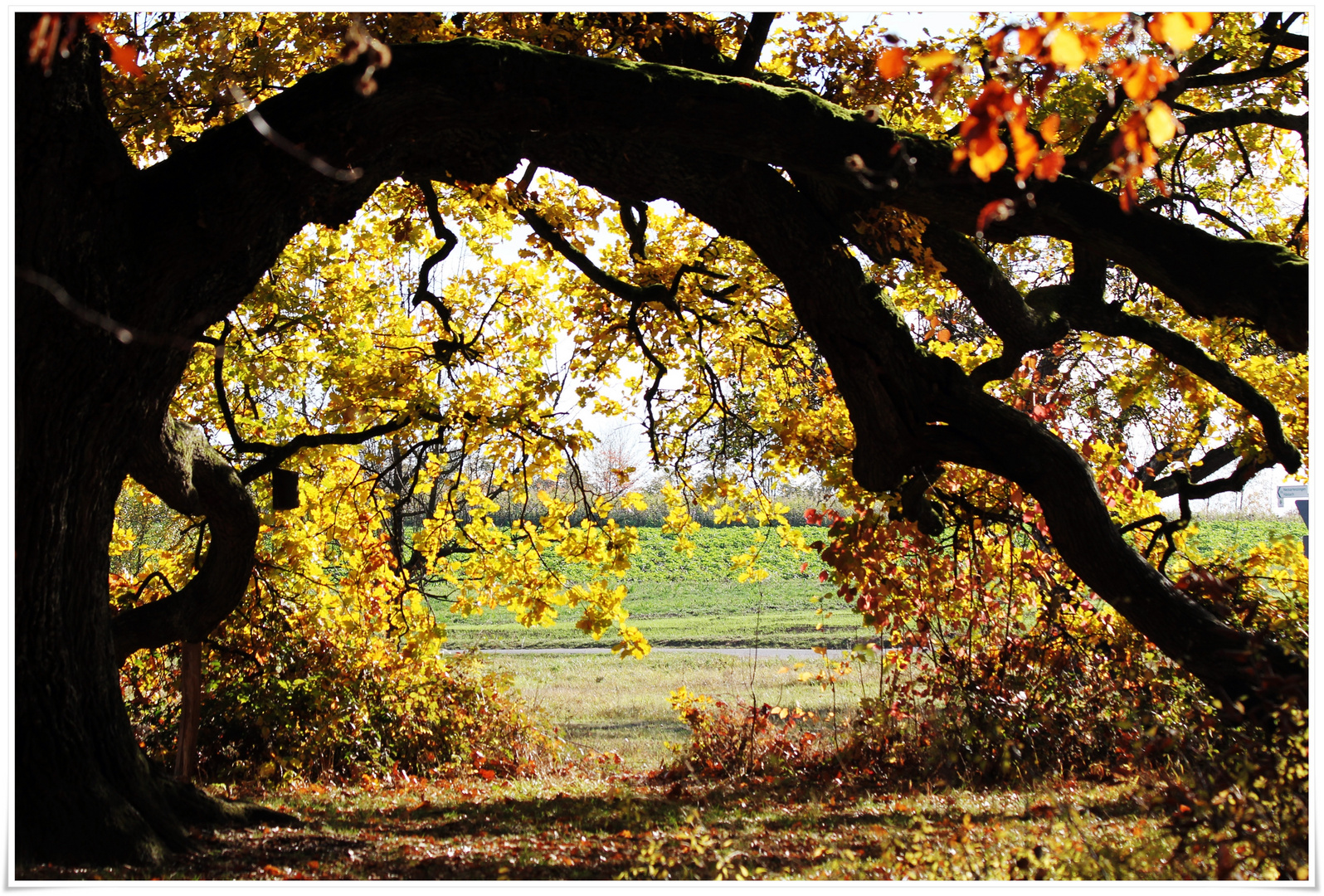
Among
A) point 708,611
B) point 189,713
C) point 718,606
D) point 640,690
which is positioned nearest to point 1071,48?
point 189,713

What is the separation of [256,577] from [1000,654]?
5.55 m

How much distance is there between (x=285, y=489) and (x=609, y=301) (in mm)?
2761

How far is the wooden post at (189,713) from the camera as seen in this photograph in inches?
273

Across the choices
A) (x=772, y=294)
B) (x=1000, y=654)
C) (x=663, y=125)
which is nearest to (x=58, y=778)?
(x=663, y=125)

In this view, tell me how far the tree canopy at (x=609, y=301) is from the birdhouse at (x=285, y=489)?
131mm

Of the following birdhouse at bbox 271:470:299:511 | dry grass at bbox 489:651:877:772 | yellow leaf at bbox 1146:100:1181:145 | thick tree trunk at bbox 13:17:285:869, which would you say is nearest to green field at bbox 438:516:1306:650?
dry grass at bbox 489:651:877:772

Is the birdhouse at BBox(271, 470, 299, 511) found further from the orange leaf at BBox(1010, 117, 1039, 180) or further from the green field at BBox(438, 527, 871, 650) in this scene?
the orange leaf at BBox(1010, 117, 1039, 180)

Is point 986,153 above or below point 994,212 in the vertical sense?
below

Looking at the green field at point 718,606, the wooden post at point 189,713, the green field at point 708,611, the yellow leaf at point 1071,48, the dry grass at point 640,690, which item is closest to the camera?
the yellow leaf at point 1071,48

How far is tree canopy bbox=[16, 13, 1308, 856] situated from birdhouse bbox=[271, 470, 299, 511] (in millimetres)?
131

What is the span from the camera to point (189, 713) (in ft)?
22.9

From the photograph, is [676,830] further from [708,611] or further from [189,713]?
[708,611]

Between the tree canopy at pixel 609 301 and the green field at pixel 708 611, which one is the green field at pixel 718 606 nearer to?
the green field at pixel 708 611

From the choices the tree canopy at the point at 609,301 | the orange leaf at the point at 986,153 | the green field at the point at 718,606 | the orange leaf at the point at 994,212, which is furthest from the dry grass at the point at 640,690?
the orange leaf at the point at 986,153
